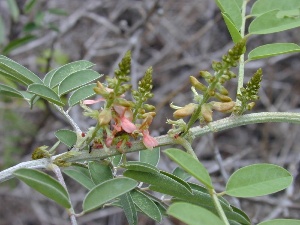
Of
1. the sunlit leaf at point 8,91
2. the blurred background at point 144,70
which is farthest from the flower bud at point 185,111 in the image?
the blurred background at point 144,70

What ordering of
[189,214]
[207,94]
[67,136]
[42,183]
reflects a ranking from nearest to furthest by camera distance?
[189,214] → [42,183] → [207,94] → [67,136]

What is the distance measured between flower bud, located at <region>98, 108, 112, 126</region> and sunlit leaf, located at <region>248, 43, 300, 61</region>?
49cm

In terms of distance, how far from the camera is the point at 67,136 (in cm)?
132

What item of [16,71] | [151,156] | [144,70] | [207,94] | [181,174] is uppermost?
[16,71]

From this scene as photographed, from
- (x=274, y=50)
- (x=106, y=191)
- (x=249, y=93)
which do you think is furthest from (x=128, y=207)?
(x=274, y=50)

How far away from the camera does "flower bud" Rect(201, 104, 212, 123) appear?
1151mm

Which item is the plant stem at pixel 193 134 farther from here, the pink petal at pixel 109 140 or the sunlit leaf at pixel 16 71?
the sunlit leaf at pixel 16 71

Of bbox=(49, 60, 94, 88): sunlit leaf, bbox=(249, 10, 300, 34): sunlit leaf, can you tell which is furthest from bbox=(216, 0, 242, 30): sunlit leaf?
bbox=(49, 60, 94, 88): sunlit leaf

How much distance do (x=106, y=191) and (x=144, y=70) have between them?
2.58 metres

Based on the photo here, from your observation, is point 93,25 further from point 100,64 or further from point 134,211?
point 134,211

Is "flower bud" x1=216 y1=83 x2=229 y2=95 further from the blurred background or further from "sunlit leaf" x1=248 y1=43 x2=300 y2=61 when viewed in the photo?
the blurred background

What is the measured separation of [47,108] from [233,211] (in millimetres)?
1936

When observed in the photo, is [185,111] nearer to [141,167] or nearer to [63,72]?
[141,167]

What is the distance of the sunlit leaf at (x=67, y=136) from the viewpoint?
1.31 metres
